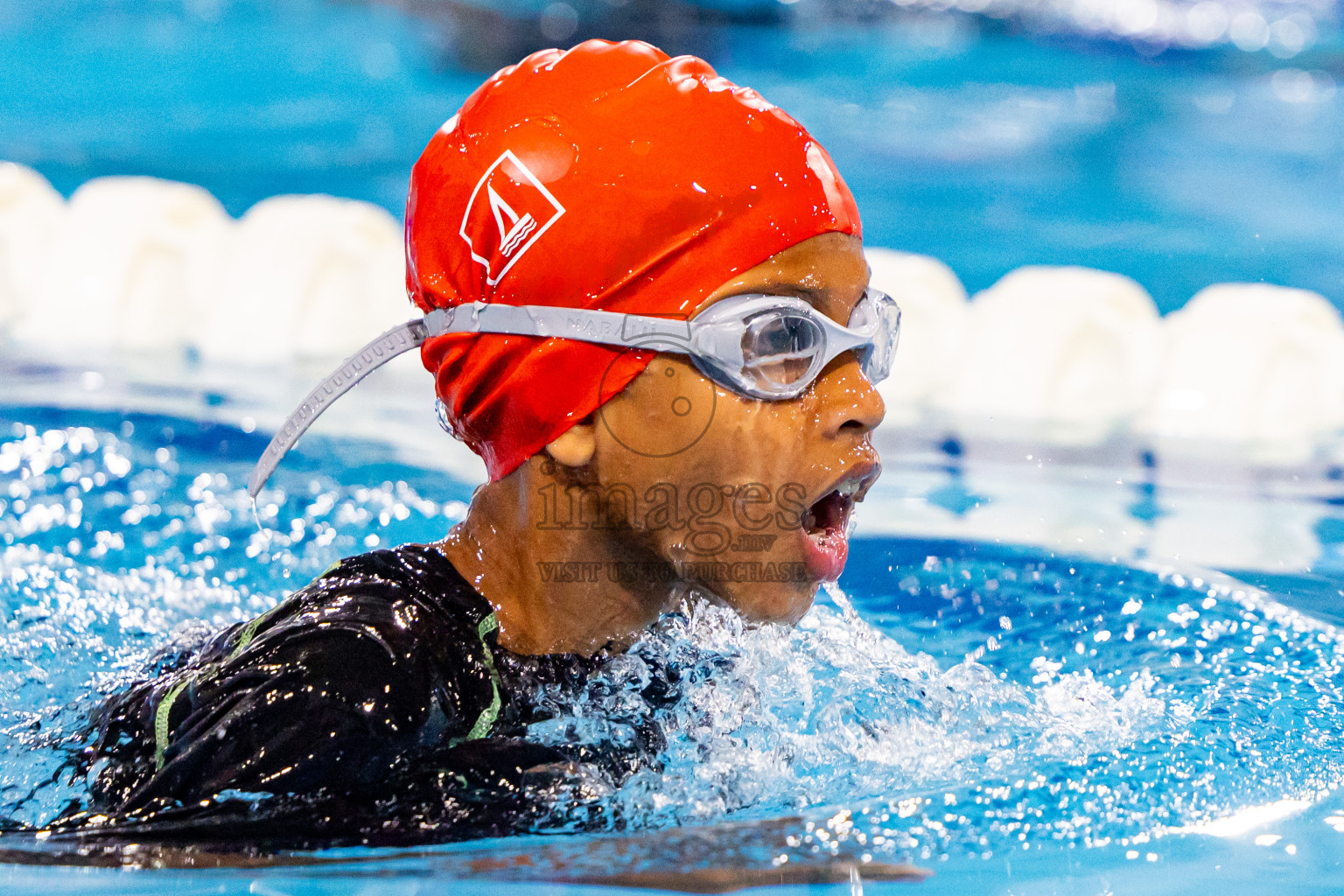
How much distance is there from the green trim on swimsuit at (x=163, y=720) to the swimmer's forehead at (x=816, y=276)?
0.87 metres

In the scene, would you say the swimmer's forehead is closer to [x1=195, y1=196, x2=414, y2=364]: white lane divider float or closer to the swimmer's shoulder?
the swimmer's shoulder

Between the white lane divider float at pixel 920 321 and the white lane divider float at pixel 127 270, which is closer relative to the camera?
the white lane divider float at pixel 920 321

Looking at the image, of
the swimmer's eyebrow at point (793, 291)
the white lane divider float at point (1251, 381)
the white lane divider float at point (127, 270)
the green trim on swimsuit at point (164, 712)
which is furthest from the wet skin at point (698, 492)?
the white lane divider float at point (127, 270)

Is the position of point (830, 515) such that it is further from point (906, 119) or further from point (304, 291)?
point (906, 119)

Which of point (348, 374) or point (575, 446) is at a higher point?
point (348, 374)

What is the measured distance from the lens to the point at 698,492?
180 cm

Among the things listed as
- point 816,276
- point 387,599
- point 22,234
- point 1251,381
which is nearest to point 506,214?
point 816,276

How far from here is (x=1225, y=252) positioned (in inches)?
260

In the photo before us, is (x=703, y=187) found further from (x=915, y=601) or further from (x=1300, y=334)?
(x=1300, y=334)

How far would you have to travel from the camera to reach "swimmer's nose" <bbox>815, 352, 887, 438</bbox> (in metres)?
1.83

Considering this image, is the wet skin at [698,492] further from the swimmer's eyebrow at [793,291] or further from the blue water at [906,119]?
the blue water at [906,119]

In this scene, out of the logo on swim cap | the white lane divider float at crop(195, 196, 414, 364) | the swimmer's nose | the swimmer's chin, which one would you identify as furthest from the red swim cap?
the white lane divider float at crop(195, 196, 414, 364)

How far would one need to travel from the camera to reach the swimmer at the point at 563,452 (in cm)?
169

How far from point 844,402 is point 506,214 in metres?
0.52
